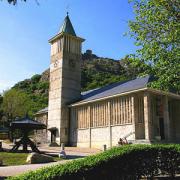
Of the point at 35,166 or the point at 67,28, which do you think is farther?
the point at 67,28

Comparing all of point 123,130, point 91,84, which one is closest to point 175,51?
point 123,130

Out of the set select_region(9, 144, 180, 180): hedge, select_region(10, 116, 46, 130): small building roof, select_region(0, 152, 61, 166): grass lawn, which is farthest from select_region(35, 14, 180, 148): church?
select_region(9, 144, 180, 180): hedge

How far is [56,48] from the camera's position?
4047 centimetres

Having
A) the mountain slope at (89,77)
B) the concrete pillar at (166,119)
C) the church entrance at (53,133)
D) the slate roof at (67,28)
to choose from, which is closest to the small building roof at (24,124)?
the concrete pillar at (166,119)

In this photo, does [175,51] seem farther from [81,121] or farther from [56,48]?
[56,48]

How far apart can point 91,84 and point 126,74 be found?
44.0 feet

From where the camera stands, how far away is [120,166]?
826 centimetres

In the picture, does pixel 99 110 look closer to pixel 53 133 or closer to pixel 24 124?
pixel 53 133

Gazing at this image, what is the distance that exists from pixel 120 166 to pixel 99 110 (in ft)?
77.0

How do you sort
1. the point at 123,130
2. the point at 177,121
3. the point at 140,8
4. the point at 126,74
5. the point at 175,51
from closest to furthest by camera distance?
the point at 175,51
the point at 140,8
the point at 123,130
the point at 177,121
the point at 126,74

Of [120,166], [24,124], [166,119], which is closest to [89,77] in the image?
[166,119]

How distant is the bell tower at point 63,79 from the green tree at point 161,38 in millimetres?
23070

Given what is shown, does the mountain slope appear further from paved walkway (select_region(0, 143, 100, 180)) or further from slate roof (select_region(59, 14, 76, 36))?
paved walkway (select_region(0, 143, 100, 180))

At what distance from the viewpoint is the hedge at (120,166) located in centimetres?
665
